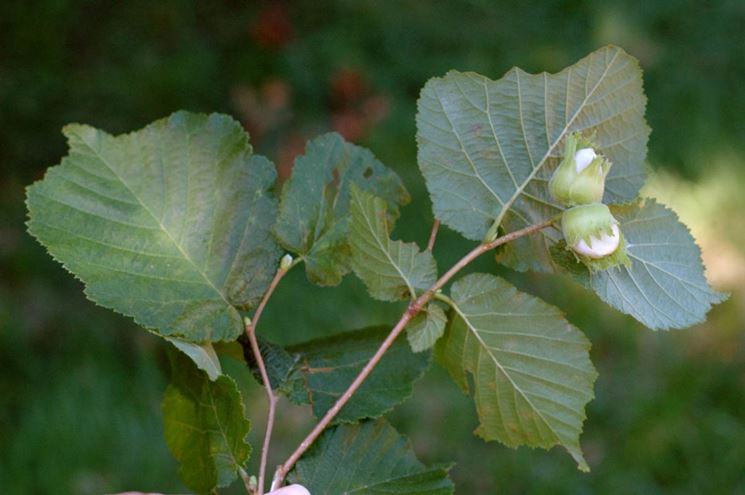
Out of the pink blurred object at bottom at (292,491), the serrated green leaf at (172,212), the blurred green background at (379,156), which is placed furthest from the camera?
the blurred green background at (379,156)

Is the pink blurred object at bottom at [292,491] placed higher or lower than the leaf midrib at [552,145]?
lower

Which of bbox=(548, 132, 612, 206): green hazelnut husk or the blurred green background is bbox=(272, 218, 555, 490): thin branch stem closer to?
bbox=(548, 132, 612, 206): green hazelnut husk

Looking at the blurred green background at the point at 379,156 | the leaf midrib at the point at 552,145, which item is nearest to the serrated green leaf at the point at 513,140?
the leaf midrib at the point at 552,145

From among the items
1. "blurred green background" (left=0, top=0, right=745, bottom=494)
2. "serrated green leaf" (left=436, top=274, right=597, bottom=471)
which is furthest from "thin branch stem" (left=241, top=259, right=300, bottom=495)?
"blurred green background" (left=0, top=0, right=745, bottom=494)

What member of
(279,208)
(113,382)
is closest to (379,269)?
(279,208)

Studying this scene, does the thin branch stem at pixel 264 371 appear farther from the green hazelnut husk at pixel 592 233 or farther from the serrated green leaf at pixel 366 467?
the green hazelnut husk at pixel 592 233

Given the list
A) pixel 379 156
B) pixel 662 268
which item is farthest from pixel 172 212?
pixel 379 156

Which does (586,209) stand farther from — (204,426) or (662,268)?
(204,426)

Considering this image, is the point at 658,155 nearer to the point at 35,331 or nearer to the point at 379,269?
the point at 35,331
